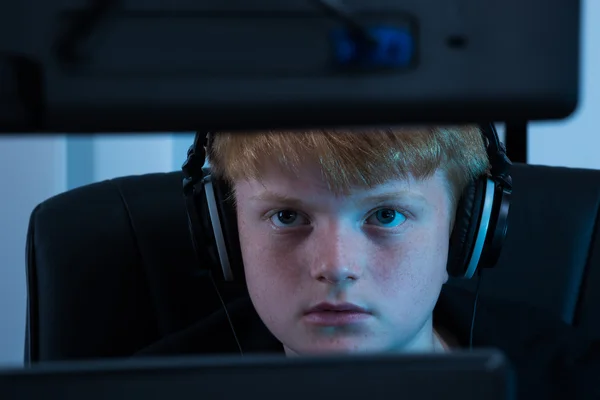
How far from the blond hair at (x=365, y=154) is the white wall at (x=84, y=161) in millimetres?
990

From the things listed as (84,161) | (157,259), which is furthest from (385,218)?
(84,161)

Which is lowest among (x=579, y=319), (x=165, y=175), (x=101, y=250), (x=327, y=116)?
(x=579, y=319)

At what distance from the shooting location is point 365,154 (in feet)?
2.99

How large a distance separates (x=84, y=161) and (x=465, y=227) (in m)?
1.27

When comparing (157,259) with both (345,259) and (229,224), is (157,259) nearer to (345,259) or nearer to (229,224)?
(229,224)

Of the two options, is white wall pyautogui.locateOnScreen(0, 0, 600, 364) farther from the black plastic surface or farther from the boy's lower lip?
the black plastic surface

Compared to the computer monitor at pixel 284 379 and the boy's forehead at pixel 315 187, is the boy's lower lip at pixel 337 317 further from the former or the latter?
the computer monitor at pixel 284 379

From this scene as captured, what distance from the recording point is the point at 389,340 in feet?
3.01

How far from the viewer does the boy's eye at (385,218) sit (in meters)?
0.92

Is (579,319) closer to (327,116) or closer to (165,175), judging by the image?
(165,175)

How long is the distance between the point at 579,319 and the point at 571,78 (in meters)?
0.93

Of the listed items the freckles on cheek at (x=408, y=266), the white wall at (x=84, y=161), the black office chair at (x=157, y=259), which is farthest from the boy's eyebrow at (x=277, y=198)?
the white wall at (x=84, y=161)

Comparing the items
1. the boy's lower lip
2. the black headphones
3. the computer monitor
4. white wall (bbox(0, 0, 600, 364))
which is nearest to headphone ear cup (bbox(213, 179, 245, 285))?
the black headphones

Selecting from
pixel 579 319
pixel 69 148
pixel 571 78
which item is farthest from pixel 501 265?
pixel 69 148
